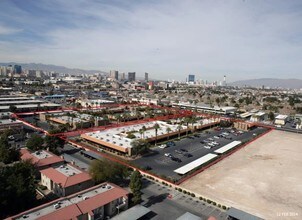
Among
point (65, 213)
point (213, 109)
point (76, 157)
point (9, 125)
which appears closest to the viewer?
point (65, 213)

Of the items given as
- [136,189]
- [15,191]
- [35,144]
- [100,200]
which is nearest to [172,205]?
[136,189]

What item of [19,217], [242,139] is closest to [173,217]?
[19,217]

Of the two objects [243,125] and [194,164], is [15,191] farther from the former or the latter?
[243,125]

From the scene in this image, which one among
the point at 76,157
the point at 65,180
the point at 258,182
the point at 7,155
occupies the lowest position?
the point at 258,182

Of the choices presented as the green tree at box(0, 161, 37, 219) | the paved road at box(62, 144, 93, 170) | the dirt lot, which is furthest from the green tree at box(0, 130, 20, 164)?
the dirt lot

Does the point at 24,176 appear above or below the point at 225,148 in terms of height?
above

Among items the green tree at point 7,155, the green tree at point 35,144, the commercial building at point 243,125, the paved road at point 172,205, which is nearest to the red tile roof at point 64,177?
the green tree at point 7,155

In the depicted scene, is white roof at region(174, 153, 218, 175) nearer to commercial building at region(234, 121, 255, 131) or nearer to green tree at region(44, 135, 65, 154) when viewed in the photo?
green tree at region(44, 135, 65, 154)

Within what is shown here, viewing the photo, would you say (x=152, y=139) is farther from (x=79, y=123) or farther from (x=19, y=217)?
(x=19, y=217)
